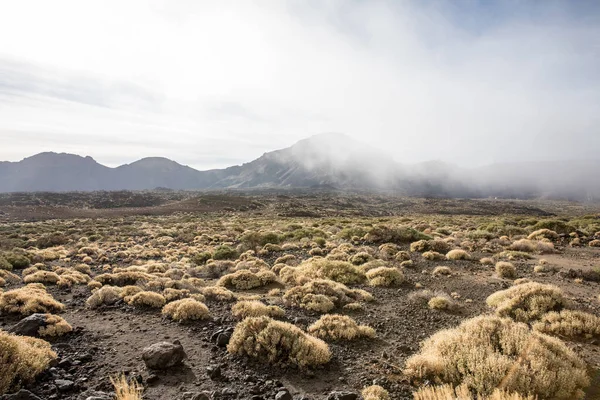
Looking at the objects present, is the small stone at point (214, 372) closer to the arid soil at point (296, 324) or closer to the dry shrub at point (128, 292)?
the arid soil at point (296, 324)

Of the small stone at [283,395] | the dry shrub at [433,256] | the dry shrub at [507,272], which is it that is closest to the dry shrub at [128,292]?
the small stone at [283,395]

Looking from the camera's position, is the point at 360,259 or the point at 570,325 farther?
the point at 360,259

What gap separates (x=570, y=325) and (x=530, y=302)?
1.73m

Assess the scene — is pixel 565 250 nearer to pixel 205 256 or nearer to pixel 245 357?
pixel 245 357

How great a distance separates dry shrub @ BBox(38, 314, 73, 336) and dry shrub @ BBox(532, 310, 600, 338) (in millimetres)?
13077

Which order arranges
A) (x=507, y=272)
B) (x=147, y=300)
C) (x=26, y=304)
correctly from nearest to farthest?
(x=26, y=304), (x=147, y=300), (x=507, y=272)

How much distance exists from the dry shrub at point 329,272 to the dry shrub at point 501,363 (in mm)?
7983

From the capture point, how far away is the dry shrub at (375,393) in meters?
6.15

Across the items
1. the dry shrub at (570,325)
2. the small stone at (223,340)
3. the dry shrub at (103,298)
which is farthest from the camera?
the dry shrub at (103,298)

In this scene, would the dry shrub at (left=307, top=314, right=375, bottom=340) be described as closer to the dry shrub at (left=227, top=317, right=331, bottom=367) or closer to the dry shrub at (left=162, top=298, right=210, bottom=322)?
the dry shrub at (left=227, top=317, right=331, bottom=367)

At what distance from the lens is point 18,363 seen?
6582mm

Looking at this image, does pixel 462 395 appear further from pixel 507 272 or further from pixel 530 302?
pixel 507 272

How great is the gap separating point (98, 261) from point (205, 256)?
26.6 feet

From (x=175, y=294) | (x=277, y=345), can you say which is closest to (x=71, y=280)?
(x=175, y=294)
